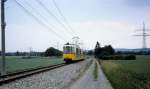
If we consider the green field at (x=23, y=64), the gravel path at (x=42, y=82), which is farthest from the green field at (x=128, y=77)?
the green field at (x=23, y=64)

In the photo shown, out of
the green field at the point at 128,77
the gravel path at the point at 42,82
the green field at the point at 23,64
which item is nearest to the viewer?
the green field at the point at 128,77

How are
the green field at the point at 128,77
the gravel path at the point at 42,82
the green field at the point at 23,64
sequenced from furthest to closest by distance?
the green field at the point at 23,64
the gravel path at the point at 42,82
the green field at the point at 128,77

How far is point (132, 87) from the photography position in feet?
43.5

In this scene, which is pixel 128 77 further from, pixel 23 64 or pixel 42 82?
pixel 23 64

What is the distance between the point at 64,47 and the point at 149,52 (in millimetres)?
127716

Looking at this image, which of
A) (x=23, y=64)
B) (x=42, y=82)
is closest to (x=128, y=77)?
(x=42, y=82)

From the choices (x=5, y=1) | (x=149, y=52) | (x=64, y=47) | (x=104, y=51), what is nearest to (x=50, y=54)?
(x=104, y=51)

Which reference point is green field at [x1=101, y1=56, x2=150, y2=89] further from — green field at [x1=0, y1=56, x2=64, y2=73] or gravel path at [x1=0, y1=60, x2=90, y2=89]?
green field at [x1=0, y1=56, x2=64, y2=73]

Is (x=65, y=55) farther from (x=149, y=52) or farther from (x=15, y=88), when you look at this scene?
(x=149, y=52)

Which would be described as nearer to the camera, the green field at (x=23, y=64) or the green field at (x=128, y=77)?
the green field at (x=128, y=77)

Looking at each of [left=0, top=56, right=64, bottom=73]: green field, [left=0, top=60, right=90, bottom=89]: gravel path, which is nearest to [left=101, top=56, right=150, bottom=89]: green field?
[left=0, top=60, right=90, bottom=89]: gravel path

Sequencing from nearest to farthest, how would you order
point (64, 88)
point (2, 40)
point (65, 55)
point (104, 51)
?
point (64, 88) → point (2, 40) → point (65, 55) → point (104, 51)

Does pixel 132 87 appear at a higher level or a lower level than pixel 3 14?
lower

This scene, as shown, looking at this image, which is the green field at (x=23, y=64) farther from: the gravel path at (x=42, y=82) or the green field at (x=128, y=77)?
the green field at (x=128, y=77)
